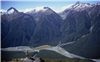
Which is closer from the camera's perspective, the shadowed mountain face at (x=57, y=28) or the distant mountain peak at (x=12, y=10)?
the shadowed mountain face at (x=57, y=28)

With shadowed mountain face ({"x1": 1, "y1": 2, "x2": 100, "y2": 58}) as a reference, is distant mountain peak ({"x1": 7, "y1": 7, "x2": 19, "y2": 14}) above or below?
above

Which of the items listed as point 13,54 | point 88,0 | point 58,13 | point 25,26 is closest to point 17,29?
point 25,26

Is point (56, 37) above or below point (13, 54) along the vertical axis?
above

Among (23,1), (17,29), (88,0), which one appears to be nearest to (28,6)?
(23,1)

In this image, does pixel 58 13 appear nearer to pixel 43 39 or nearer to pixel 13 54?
pixel 43 39

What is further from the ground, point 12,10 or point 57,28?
point 12,10

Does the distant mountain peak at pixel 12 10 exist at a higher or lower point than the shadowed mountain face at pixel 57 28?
higher

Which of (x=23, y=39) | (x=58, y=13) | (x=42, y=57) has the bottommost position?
(x=42, y=57)

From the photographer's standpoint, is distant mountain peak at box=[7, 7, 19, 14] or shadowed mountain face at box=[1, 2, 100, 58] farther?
distant mountain peak at box=[7, 7, 19, 14]
